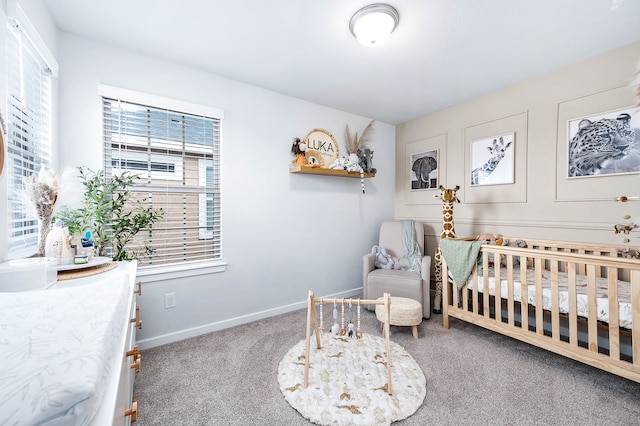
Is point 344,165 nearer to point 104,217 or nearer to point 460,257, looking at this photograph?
point 460,257

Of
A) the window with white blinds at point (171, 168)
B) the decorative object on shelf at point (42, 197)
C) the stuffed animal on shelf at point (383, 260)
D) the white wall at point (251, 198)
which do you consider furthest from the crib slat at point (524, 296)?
the decorative object on shelf at point (42, 197)

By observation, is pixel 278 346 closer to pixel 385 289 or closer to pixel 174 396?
pixel 174 396

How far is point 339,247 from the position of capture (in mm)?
3275

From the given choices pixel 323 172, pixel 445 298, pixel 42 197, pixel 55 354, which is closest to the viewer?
pixel 55 354

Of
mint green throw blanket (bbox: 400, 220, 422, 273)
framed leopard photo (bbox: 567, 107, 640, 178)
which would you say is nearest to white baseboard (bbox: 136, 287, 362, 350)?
mint green throw blanket (bbox: 400, 220, 422, 273)

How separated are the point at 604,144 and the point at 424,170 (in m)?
1.61

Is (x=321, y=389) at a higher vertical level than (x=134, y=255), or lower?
lower

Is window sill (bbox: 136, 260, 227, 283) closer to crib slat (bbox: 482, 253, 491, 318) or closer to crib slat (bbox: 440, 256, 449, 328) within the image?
crib slat (bbox: 440, 256, 449, 328)

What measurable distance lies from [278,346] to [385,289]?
1176 millimetres

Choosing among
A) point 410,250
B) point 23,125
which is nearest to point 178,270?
point 23,125

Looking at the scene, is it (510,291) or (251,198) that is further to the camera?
(251,198)

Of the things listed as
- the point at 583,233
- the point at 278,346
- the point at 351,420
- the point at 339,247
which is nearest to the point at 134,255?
the point at 278,346

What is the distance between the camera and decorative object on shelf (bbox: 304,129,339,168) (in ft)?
9.86

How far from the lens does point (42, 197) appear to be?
1.30 m
